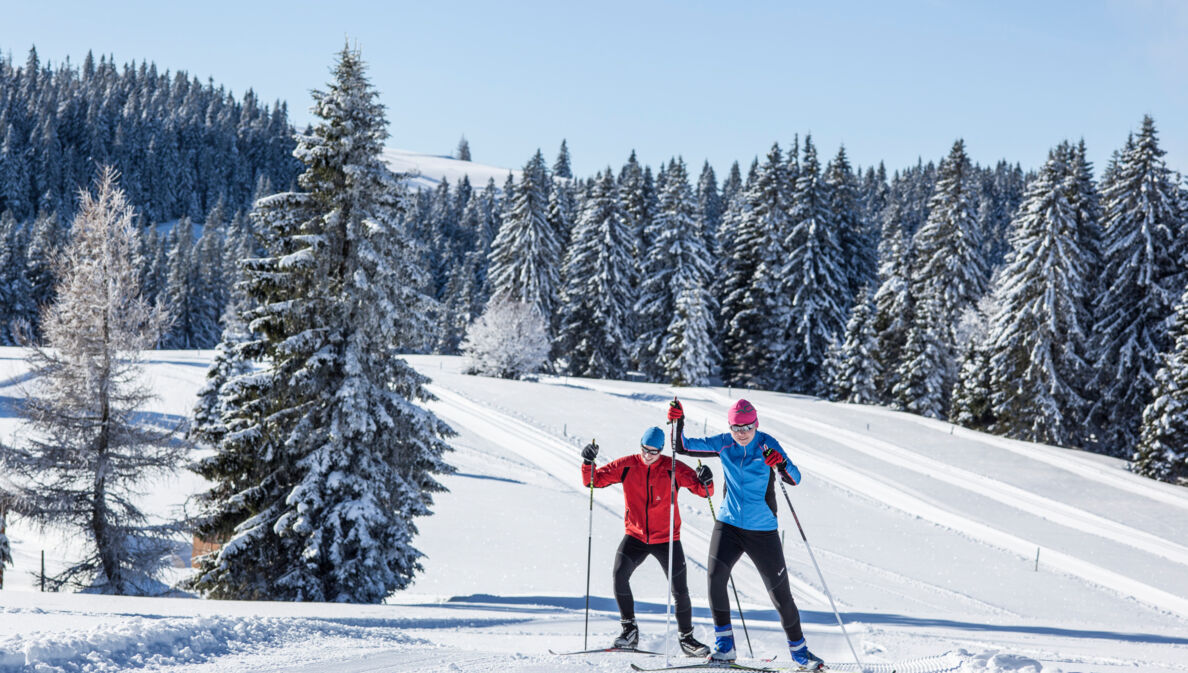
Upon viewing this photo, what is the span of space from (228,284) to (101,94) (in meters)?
100

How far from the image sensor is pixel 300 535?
46.0ft

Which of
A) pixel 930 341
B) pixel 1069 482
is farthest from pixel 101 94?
pixel 1069 482

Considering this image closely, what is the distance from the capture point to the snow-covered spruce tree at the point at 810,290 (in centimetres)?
4798

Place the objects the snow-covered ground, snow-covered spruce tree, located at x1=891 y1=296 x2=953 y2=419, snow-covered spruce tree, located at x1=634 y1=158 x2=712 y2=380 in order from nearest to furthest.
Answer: the snow-covered ground → snow-covered spruce tree, located at x1=891 y1=296 x2=953 y2=419 → snow-covered spruce tree, located at x1=634 y1=158 x2=712 y2=380

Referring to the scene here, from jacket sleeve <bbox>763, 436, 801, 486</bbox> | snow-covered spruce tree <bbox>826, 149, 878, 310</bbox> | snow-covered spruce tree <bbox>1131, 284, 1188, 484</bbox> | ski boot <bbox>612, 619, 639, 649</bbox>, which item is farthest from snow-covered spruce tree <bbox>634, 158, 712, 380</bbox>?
jacket sleeve <bbox>763, 436, 801, 486</bbox>

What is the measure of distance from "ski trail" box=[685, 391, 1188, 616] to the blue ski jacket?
18.0 metres

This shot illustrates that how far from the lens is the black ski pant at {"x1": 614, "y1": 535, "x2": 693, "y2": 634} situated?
22.5ft

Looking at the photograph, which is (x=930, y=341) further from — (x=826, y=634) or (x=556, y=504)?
(x=826, y=634)

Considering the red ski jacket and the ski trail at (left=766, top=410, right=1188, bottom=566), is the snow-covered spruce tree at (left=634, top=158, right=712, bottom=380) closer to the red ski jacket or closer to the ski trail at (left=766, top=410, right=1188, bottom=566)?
the ski trail at (left=766, top=410, right=1188, bottom=566)

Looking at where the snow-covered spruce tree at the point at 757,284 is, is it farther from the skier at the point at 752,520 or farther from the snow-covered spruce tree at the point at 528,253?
the skier at the point at 752,520

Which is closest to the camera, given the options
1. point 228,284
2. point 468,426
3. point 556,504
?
point 556,504

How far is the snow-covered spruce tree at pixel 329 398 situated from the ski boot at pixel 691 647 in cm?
822

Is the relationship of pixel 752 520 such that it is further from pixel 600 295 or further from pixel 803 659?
pixel 600 295

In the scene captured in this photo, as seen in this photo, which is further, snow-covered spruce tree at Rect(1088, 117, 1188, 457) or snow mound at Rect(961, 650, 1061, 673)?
snow-covered spruce tree at Rect(1088, 117, 1188, 457)
